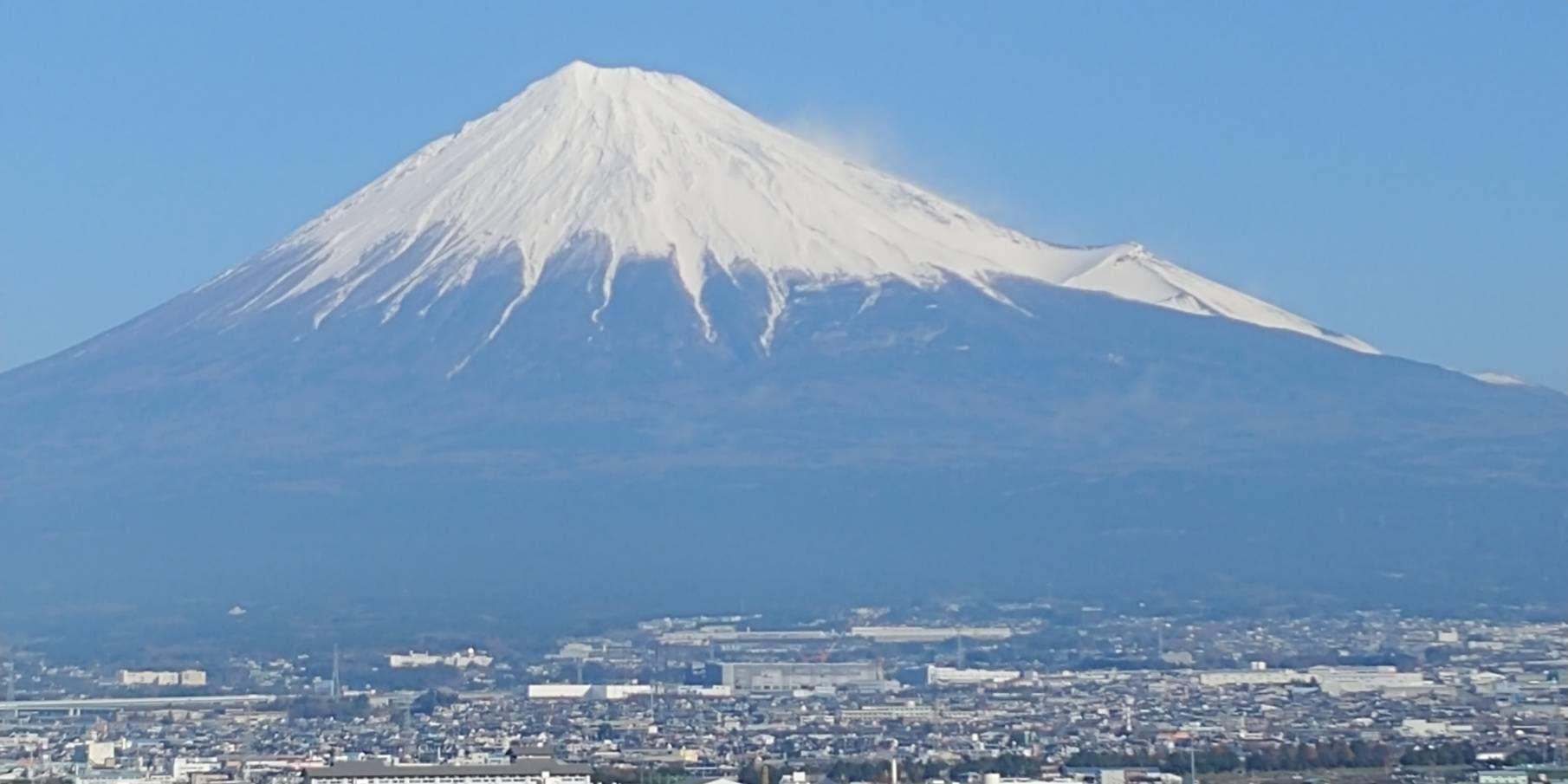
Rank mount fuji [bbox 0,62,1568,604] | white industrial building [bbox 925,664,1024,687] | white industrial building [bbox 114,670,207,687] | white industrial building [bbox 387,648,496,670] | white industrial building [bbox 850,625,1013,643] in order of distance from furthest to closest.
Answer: mount fuji [bbox 0,62,1568,604], white industrial building [bbox 850,625,1013,643], white industrial building [bbox 387,648,496,670], white industrial building [bbox 114,670,207,687], white industrial building [bbox 925,664,1024,687]

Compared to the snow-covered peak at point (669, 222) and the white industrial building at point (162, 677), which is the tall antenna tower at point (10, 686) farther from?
the snow-covered peak at point (669, 222)

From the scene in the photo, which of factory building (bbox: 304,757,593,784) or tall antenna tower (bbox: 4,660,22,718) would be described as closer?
factory building (bbox: 304,757,593,784)

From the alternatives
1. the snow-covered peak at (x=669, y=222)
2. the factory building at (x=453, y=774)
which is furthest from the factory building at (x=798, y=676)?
the snow-covered peak at (x=669, y=222)

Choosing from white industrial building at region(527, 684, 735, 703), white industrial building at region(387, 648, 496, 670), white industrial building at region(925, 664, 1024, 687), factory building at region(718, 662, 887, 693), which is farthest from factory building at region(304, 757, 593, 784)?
white industrial building at region(387, 648, 496, 670)

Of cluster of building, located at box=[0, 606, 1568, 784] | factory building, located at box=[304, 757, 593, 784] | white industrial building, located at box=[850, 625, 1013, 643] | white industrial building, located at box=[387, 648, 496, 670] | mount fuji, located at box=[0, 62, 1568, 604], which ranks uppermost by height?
mount fuji, located at box=[0, 62, 1568, 604]

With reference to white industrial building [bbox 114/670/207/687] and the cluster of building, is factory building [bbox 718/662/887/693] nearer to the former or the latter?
the cluster of building

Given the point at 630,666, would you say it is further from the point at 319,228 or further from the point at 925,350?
the point at 319,228

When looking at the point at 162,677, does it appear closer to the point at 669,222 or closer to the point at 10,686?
the point at 10,686
